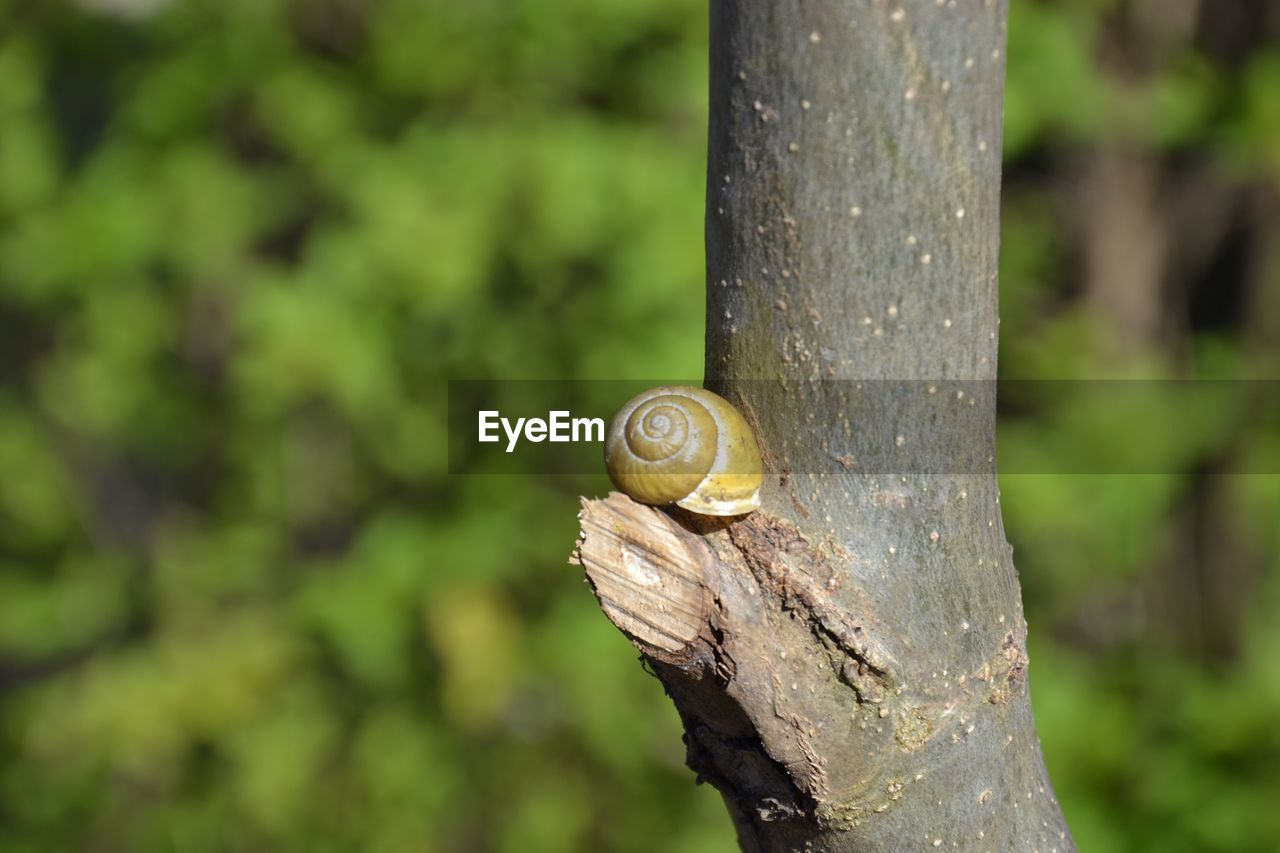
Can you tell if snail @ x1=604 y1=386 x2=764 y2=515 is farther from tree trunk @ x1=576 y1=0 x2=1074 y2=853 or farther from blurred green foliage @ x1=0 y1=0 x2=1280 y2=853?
blurred green foliage @ x1=0 y1=0 x2=1280 y2=853

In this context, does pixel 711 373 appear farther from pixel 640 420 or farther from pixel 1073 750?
pixel 1073 750

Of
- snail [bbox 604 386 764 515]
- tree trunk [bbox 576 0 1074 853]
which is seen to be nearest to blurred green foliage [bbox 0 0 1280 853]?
snail [bbox 604 386 764 515]

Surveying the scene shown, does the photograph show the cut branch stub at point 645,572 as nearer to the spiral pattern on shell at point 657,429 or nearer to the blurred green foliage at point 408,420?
the spiral pattern on shell at point 657,429

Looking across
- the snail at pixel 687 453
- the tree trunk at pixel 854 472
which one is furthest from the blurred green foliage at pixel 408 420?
the tree trunk at pixel 854 472

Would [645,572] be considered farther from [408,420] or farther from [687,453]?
[408,420]

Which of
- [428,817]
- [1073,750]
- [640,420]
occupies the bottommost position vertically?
[428,817]

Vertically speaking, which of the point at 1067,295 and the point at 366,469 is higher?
the point at 1067,295

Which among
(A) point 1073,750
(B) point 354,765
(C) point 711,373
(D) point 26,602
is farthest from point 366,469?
(C) point 711,373
